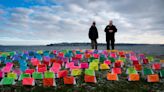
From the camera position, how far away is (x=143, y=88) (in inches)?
388

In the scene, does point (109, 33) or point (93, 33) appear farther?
point (93, 33)

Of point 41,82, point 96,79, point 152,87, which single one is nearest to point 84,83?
point 96,79

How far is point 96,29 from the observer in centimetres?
2219

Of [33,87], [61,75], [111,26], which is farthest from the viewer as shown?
[111,26]

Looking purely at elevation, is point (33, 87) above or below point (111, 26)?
below

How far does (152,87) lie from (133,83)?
29.6 inches

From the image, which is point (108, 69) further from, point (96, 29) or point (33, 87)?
point (96, 29)

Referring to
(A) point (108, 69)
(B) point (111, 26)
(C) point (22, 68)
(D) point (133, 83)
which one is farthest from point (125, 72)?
(B) point (111, 26)

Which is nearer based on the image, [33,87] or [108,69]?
[33,87]

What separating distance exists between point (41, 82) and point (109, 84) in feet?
8.66

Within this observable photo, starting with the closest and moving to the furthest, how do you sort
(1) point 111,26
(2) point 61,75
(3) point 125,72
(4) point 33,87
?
(4) point 33,87 → (2) point 61,75 → (3) point 125,72 → (1) point 111,26

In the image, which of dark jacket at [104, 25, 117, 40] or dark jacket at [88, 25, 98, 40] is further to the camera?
dark jacket at [88, 25, 98, 40]

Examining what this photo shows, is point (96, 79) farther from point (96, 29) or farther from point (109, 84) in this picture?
point (96, 29)

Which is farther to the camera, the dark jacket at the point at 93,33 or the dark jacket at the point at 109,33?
the dark jacket at the point at 93,33
